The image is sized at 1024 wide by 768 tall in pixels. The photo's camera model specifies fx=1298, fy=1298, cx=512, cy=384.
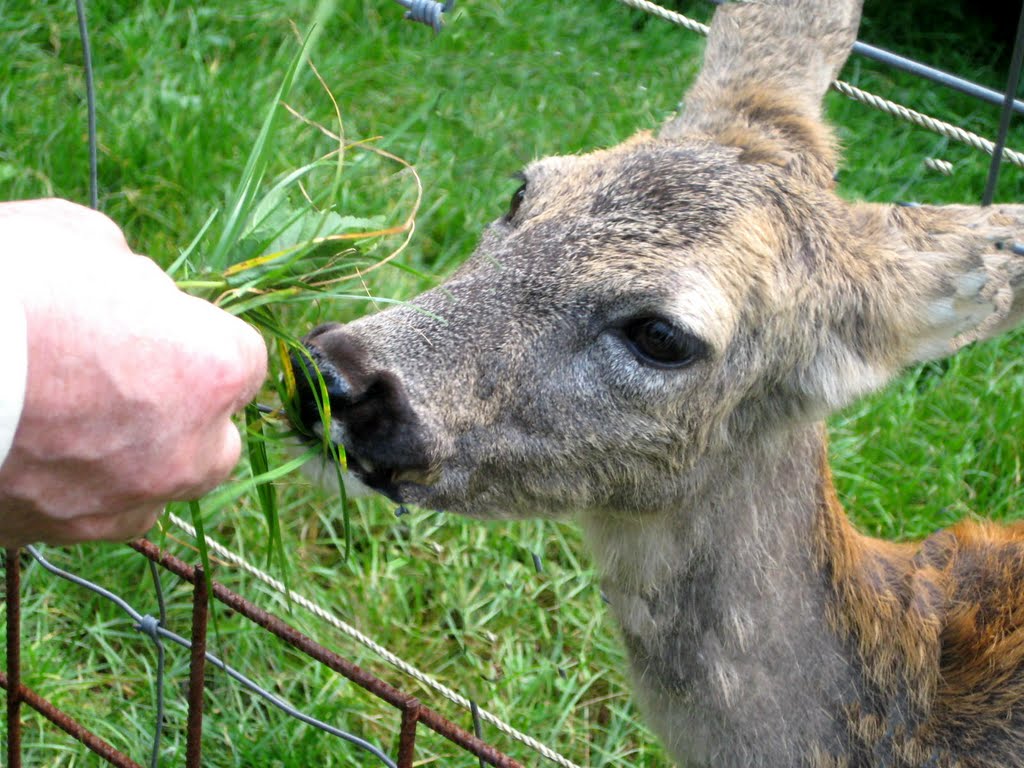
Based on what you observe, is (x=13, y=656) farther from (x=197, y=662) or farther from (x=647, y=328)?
(x=647, y=328)

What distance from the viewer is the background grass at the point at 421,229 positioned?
4473 mm

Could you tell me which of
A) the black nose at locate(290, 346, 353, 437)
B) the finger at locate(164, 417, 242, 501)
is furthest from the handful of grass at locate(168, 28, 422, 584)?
the finger at locate(164, 417, 242, 501)

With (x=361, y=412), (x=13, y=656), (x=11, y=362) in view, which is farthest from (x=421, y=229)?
(x=11, y=362)

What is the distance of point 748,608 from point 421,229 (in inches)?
129

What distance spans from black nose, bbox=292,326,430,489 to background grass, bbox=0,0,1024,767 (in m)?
0.69

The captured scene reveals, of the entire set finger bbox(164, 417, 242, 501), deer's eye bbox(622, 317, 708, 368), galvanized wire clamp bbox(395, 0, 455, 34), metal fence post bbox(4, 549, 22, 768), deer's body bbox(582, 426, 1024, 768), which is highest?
galvanized wire clamp bbox(395, 0, 455, 34)

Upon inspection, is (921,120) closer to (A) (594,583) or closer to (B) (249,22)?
(A) (594,583)

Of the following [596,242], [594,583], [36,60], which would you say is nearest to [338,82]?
[36,60]

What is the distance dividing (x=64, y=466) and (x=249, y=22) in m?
5.29

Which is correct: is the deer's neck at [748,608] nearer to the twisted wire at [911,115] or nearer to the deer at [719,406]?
the deer at [719,406]

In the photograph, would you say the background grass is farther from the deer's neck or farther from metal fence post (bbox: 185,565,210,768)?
the deer's neck

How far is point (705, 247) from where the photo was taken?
2.99m

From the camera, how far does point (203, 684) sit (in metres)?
3.26

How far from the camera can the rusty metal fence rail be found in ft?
8.86
